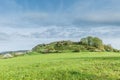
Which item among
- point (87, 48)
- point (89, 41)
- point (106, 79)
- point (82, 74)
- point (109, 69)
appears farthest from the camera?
point (89, 41)

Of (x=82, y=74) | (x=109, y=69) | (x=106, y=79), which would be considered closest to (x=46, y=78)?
(x=82, y=74)

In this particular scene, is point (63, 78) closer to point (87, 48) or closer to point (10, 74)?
point (10, 74)

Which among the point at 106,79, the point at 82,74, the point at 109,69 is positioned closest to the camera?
the point at 106,79

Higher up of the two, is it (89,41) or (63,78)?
(89,41)

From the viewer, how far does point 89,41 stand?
6244cm

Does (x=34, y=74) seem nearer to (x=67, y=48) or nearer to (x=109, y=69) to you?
(x=109, y=69)

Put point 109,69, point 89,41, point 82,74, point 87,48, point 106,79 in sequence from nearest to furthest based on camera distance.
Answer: point 106,79 → point 82,74 → point 109,69 → point 87,48 → point 89,41

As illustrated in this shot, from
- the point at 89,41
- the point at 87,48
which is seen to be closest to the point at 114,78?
the point at 87,48

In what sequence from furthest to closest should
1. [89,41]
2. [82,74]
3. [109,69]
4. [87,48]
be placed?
[89,41], [87,48], [109,69], [82,74]

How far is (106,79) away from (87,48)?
125 feet

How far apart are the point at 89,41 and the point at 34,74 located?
4226 cm

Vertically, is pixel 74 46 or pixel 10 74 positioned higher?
pixel 74 46

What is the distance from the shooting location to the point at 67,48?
59.7m

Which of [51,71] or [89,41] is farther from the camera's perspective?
[89,41]
